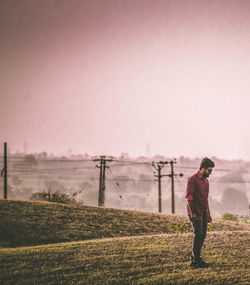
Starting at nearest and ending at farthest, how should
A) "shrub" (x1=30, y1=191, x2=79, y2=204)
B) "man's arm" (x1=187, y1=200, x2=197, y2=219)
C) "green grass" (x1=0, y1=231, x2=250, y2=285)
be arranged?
"man's arm" (x1=187, y1=200, x2=197, y2=219)
"green grass" (x1=0, y1=231, x2=250, y2=285)
"shrub" (x1=30, y1=191, x2=79, y2=204)

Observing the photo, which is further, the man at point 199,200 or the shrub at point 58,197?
the shrub at point 58,197

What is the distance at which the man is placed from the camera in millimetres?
7828

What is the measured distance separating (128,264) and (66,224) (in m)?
15.0

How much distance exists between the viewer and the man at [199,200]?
25.7 feet

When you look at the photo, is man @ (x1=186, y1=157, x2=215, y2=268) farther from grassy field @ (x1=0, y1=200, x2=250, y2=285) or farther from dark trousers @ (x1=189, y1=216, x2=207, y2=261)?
grassy field @ (x1=0, y1=200, x2=250, y2=285)

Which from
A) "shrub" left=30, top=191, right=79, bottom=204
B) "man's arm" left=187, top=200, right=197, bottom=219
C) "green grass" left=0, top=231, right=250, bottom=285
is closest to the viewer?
"man's arm" left=187, top=200, right=197, bottom=219

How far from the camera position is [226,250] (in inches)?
421

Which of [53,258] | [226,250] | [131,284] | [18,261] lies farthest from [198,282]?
[18,261]

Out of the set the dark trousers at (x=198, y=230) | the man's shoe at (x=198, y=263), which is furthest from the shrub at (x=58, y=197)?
the dark trousers at (x=198, y=230)

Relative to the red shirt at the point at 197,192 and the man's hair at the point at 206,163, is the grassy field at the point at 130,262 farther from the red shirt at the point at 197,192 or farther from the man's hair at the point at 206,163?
the man's hair at the point at 206,163

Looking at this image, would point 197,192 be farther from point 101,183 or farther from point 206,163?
point 101,183

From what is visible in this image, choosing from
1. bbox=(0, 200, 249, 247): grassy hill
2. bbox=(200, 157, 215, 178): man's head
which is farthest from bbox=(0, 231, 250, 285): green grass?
bbox=(0, 200, 249, 247): grassy hill

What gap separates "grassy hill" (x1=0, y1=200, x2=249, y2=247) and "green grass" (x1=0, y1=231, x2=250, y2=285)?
7160 millimetres

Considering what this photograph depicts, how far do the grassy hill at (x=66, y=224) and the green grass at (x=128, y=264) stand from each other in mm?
7160
